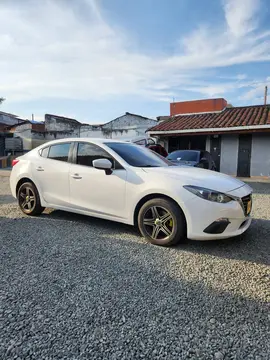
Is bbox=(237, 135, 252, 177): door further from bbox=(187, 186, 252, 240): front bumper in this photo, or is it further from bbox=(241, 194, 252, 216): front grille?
bbox=(187, 186, 252, 240): front bumper

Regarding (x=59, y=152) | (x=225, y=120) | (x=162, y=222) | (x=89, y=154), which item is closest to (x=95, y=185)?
(x=89, y=154)

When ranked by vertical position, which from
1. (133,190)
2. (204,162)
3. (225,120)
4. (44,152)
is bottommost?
(133,190)

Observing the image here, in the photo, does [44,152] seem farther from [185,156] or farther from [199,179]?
[185,156]

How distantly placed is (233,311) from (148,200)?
6.00ft

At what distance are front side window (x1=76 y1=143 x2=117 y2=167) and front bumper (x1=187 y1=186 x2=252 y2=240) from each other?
5.39 feet

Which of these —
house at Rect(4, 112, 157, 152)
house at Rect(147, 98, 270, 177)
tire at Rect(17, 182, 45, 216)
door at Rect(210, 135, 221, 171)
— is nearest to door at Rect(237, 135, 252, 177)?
house at Rect(147, 98, 270, 177)

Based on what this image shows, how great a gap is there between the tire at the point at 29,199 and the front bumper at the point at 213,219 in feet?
9.71

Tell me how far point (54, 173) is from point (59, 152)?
1.37ft

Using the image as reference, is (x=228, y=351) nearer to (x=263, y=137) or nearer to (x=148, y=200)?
(x=148, y=200)

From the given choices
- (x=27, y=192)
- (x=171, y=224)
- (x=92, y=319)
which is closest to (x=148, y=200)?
(x=171, y=224)

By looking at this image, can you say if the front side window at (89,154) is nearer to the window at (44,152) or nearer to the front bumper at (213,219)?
the window at (44,152)

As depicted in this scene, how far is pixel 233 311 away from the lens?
2205 millimetres

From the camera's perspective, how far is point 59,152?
4.71 metres

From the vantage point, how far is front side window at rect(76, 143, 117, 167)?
422 centimetres
